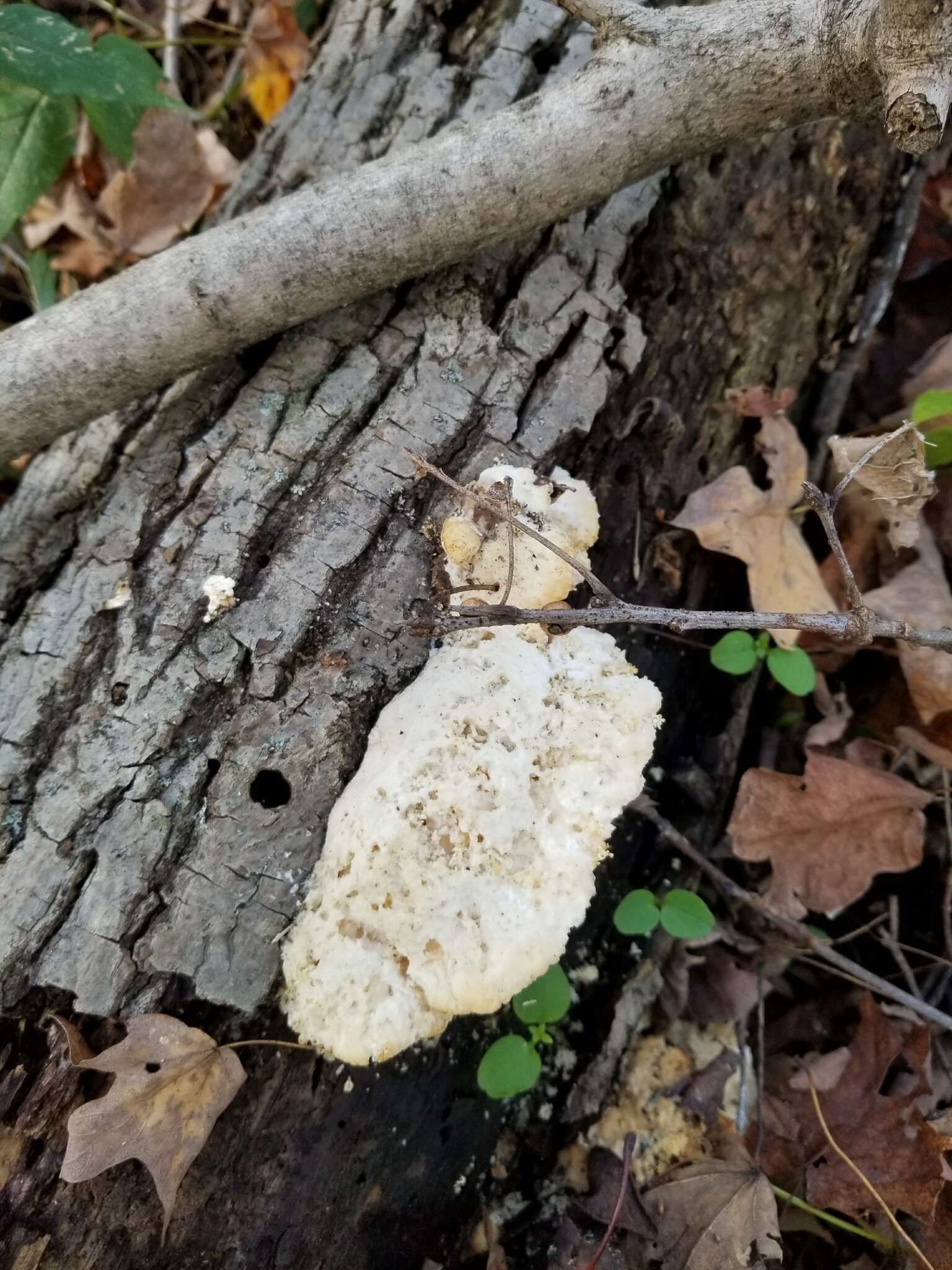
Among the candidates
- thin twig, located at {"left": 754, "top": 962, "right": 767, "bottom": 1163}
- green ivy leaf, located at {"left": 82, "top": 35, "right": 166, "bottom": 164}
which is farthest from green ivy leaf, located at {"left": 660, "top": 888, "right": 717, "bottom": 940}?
green ivy leaf, located at {"left": 82, "top": 35, "right": 166, "bottom": 164}

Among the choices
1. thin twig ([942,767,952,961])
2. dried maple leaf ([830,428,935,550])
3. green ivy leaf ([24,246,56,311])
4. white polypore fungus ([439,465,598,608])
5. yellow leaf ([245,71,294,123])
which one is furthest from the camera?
Answer: yellow leaf ([245,71,294,123])

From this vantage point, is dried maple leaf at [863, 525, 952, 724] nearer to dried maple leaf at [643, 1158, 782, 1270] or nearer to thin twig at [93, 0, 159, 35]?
dried maple leaf at [643, 1158, 782, 1270]

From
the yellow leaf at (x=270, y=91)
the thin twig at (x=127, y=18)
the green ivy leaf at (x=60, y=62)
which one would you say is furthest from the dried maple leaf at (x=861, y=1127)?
the thin twig at (x=127, y=18)

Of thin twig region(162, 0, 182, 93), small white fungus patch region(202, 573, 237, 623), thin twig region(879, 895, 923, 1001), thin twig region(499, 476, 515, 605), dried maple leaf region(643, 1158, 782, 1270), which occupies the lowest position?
thin twig region(879, 895, 923, 1001)

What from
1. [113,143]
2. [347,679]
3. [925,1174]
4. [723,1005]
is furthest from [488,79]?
[925,1174]

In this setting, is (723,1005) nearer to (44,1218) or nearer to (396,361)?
(44,1218)

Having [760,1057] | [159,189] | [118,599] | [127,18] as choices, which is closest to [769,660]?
[760,1057]

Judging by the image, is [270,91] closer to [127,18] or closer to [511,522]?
[127,18]
